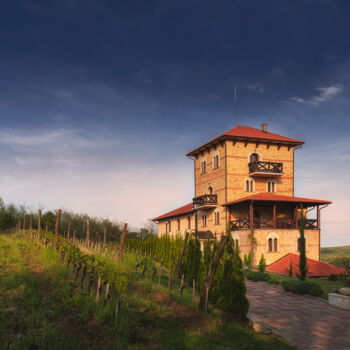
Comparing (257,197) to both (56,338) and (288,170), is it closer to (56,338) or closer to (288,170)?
(288,170)

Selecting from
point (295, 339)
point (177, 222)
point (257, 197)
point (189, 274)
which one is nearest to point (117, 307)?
point (295, 339)

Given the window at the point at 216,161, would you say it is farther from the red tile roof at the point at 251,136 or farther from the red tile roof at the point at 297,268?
the red tile roof at the point at 297,268

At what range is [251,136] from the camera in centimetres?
2736

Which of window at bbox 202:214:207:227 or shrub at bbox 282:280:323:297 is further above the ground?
window at bbox 202:214:207:227

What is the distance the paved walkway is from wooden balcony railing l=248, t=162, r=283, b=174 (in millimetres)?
14242

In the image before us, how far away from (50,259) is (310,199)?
20.3m

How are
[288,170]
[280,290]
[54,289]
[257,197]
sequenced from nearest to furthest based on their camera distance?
[54,289], [280,290], [257,197], [288,170]

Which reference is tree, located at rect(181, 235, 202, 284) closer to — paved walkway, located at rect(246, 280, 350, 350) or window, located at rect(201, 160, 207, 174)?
paved walkway, located at rect(246, 280, 350, 350)

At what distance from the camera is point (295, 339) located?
779 cm

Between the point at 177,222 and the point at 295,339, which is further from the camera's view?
the point at 177,222

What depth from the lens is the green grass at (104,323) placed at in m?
6.25

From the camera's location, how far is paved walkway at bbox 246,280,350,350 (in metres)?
7.68

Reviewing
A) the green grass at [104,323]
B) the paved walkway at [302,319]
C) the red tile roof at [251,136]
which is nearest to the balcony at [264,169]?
the red tile roof at [251,136]

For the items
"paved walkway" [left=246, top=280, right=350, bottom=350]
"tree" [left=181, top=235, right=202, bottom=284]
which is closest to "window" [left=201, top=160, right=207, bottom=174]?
"tree" [left=181, top=235, right=202, bottom=284]
